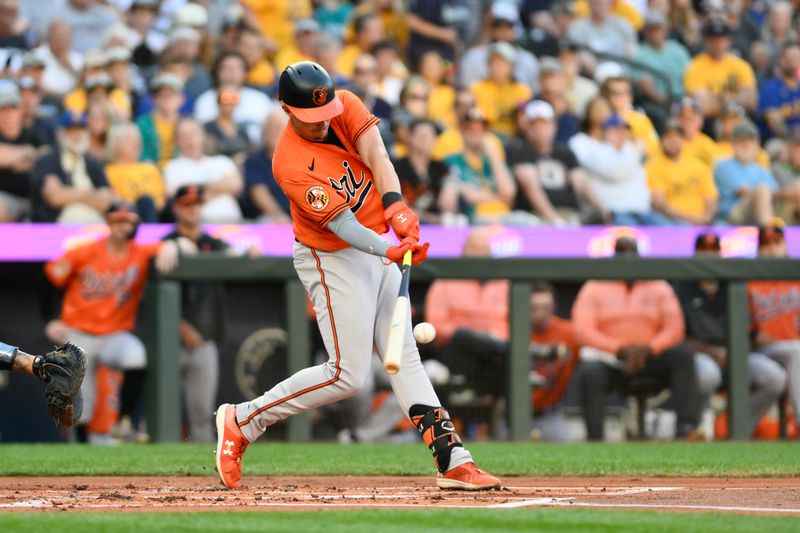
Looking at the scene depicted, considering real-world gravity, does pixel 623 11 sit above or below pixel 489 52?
above

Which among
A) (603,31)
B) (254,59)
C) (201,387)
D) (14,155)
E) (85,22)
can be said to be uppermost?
(603,31)

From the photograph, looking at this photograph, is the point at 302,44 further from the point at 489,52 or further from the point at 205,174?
the point at 205,174

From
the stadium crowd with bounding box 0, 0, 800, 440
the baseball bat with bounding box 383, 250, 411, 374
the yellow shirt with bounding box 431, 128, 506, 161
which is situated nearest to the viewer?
the baseball bat with bounding box 383, 250, 411, 374

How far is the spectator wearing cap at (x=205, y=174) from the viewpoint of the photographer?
36.4ft

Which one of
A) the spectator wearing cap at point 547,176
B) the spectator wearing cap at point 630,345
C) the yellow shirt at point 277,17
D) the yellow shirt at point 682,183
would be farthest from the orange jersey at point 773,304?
the yellow shirt at point 277,17

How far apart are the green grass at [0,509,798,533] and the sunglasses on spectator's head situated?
23.2 feet

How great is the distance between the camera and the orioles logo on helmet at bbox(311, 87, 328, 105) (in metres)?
5.95

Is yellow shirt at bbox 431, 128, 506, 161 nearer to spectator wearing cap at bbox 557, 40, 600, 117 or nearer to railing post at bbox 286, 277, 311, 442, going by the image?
spectator wearing cap at bbox 557, 40, 600, 117

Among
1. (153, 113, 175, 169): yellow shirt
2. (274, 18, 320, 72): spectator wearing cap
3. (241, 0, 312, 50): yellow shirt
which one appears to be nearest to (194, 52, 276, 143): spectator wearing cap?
(153, 113, 175, 169): yellow shirt

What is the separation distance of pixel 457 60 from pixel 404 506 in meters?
9.46

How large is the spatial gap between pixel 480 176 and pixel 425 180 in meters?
0.63

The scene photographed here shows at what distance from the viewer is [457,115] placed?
12.8m

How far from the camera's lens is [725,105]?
14102mm

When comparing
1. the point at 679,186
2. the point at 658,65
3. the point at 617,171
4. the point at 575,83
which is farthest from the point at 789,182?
the point at 658,65
